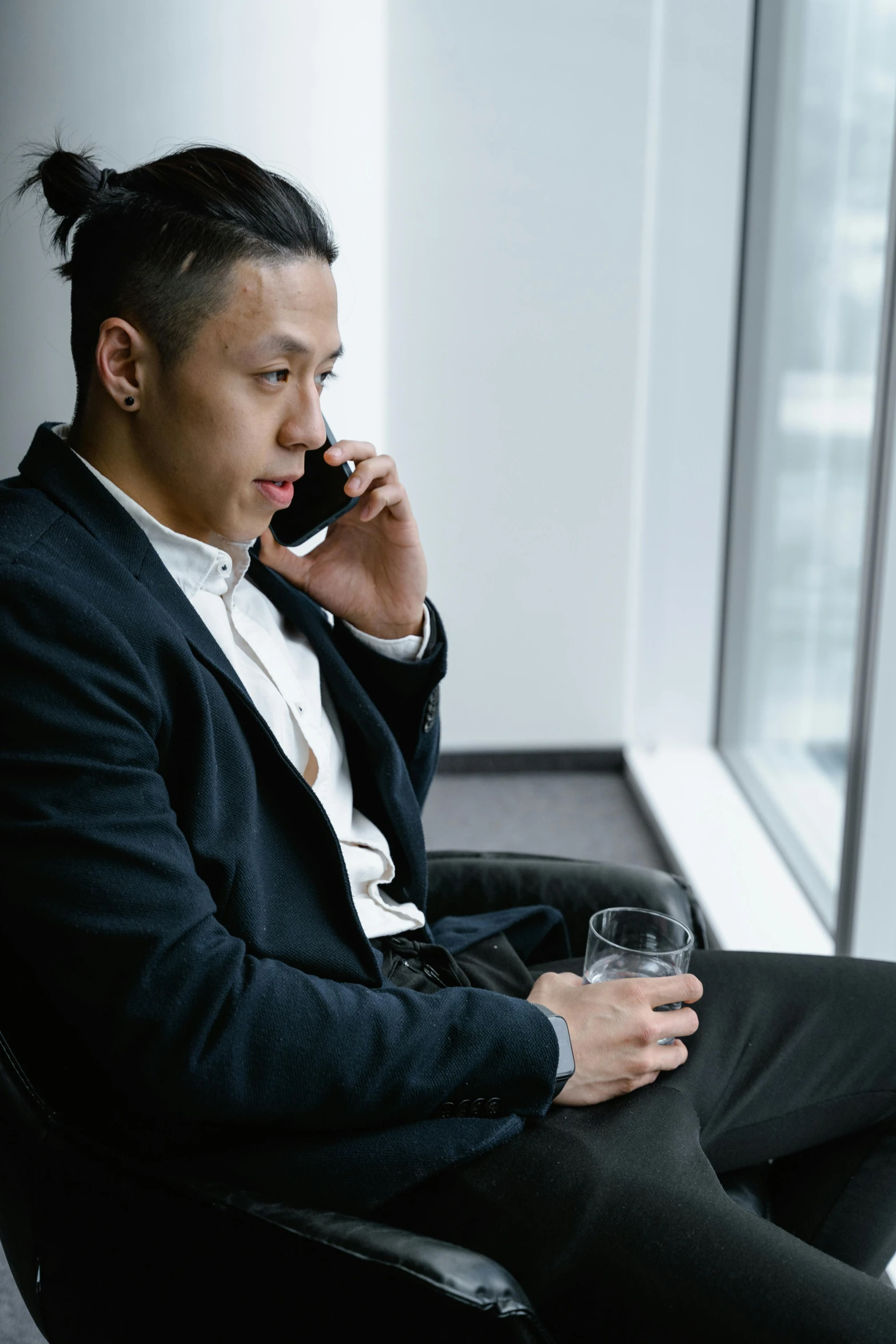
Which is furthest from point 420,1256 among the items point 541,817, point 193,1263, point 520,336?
point 520,336

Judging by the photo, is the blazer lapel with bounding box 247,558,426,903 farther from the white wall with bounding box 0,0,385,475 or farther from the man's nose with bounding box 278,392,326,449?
the white wall with bounding box 0,0,385,475

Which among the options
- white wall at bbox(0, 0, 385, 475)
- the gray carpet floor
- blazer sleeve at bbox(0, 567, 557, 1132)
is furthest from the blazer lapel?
the gray carpet floor

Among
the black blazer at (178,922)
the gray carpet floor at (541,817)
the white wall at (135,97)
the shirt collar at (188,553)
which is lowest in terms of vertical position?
the gray carpet floor at (541,817)

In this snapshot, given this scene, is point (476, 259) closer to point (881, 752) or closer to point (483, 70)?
point (483, 70)

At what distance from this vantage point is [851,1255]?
131 cm

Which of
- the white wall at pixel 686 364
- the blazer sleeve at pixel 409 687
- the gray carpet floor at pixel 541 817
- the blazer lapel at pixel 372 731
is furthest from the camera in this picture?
the gray carpet floor at pixel 541 817

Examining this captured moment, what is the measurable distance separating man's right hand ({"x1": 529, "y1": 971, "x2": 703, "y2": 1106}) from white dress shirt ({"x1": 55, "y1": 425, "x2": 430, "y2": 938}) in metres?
0.24

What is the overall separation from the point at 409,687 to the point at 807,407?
180 cm

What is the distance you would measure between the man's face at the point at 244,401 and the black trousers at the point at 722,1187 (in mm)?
695

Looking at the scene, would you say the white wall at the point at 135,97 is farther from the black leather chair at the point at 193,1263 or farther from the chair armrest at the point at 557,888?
the black leather chair at the point at 193,1263

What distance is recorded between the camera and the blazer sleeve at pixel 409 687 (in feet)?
5.24

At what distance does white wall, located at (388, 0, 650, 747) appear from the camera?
323cm

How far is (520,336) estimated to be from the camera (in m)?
3.45

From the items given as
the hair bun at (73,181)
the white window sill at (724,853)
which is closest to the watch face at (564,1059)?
the hair bun at (73,181)
